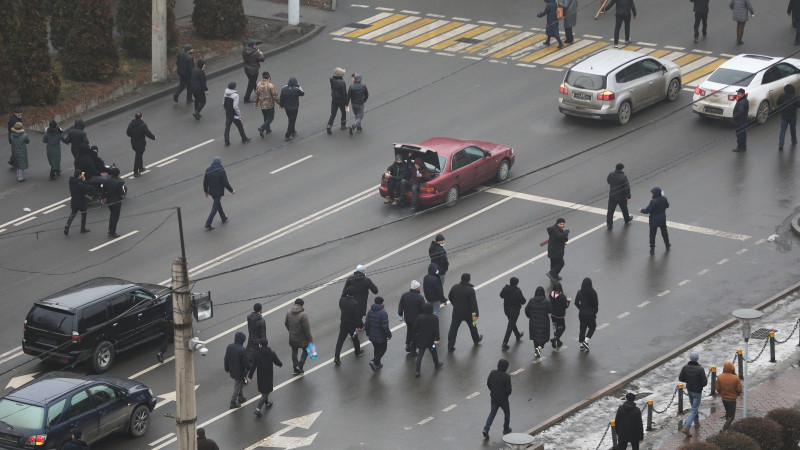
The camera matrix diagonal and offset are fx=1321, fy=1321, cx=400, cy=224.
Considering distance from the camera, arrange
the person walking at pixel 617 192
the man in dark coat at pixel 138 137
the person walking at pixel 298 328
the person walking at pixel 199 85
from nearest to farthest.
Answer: the person walking at pixel 298 328
the person walking at pixel 617 192
the man in dark coat at pixel 138 137
the person walking at pixel 199 85

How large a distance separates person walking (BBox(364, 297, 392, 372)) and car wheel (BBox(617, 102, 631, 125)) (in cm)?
1379

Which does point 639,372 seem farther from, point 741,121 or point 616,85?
point 616,85

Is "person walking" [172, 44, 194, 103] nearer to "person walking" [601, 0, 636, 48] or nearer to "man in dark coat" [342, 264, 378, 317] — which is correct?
"person walking" [601, 0, 636, 48]

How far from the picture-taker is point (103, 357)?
2539 centimetres

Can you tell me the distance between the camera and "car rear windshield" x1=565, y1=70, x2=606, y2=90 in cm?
3609

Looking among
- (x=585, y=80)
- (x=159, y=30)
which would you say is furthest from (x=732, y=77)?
(x=159, y=30)

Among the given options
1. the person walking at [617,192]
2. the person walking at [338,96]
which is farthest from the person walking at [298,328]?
the person walking at [338,96]

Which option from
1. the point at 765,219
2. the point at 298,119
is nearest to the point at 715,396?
the point at 765,219

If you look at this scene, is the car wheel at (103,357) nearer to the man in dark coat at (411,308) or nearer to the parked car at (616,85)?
the man in dark coat at (411,308)

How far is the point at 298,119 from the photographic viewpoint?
37969 mm

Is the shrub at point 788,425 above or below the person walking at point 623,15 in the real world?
below

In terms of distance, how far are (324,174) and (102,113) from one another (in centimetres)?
835

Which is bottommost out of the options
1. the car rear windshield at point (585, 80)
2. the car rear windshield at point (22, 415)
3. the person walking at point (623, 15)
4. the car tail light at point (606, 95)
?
the car rear windshield at point (22, 415)

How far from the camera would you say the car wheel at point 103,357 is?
2517cm
